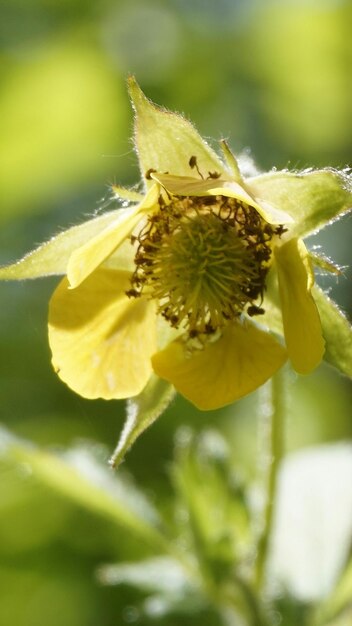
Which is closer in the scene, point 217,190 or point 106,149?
point 217,190

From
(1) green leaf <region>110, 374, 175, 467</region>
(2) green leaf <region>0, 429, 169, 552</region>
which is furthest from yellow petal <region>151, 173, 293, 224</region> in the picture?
(2) green leaf <region>0, 429, 169, 552</region>

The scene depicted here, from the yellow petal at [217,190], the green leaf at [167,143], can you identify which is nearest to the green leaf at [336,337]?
the yellow petal at [217,190]

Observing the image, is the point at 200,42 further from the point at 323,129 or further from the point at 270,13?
the point at 323,129

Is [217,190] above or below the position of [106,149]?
above

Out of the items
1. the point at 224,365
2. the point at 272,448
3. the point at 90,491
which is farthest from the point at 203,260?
the point at 90,491

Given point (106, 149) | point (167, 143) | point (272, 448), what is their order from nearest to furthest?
1. point (167, 143)
2. point (272, 448)
3. point (106, 149)

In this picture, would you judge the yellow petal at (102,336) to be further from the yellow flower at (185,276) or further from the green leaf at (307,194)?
the green leaf at (307,194)

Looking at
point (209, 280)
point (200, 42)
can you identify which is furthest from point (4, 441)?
point (200, 42)

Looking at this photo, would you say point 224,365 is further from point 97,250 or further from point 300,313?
point 97,250
